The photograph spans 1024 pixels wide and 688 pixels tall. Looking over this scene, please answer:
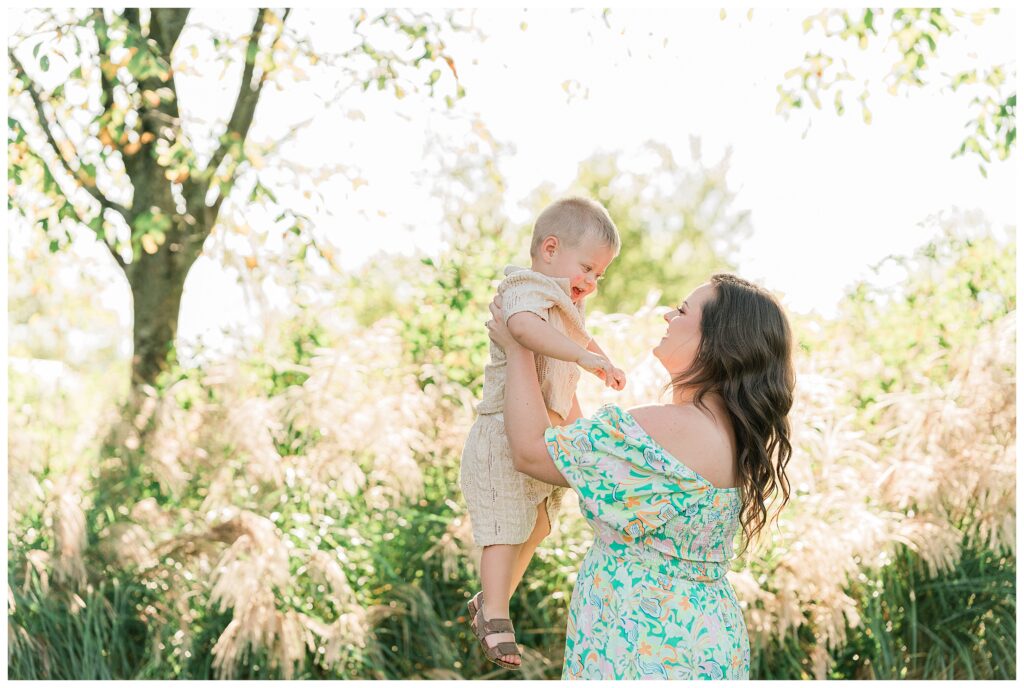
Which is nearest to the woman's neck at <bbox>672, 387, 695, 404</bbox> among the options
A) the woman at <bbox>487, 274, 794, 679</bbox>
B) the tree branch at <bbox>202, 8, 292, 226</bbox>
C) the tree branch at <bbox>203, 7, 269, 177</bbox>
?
the woman at <bbox>487, 274, 794, 679</bbox>

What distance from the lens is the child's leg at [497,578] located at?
99.3 inches

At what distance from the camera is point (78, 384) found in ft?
19.4

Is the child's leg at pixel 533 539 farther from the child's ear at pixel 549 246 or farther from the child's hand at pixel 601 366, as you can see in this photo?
the child's ear at pixel 549 246

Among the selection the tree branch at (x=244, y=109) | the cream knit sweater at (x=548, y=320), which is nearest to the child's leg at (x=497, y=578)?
the cream knit sweater at (x=548, y=320)

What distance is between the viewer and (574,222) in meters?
2.55

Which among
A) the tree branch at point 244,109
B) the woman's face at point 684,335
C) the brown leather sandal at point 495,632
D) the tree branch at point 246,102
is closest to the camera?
the woman's face at point 684,335

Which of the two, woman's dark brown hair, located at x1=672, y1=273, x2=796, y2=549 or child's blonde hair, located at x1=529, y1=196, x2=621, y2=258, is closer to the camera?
woman's dark brown hair, located at x1=672, y1=273, x2=796, y2=549

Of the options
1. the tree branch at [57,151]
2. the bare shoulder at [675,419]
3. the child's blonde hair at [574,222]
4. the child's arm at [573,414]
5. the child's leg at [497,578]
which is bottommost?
the child's leg at [497,578]

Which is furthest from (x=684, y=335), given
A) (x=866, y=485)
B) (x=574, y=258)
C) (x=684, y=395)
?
(x=866, y=485)

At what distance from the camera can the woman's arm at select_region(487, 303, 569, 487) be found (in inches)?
92.9

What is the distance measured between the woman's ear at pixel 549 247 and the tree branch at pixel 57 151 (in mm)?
3991

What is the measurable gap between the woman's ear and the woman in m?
0.28

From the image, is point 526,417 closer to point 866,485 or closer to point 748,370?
point 748,370

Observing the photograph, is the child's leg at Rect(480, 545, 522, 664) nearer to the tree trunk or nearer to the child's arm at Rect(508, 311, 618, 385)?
the child's arm at Rect(508, 311, 618, 385)
